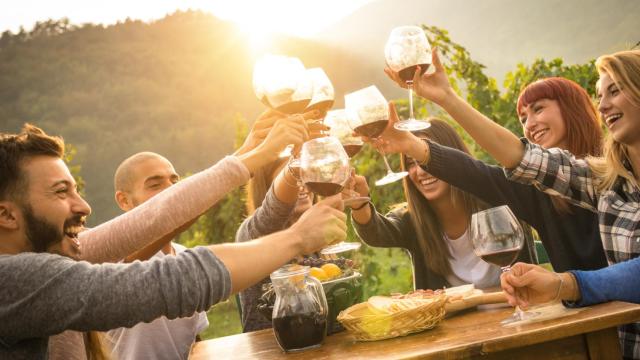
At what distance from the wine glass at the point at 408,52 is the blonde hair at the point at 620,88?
0.65m

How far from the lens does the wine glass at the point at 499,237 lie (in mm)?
1632

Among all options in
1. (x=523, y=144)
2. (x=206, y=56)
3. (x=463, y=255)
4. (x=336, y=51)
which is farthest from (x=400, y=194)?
(x=206, y=56)

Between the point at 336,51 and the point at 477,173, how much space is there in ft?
56.0

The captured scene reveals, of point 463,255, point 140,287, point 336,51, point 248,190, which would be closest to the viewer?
point 140,287

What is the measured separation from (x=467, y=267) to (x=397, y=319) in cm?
125

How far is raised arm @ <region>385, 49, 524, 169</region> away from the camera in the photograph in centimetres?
205

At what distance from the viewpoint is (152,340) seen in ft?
8.61

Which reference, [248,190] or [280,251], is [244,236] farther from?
Result: [280,251]

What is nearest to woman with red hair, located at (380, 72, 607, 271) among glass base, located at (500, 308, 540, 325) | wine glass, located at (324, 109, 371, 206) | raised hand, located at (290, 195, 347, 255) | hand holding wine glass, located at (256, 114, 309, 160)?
wine glass, located at (324, 109, 371, 206)

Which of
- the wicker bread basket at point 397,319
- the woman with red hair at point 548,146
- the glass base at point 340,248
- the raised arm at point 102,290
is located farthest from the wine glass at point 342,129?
the raised arm at point 102,290

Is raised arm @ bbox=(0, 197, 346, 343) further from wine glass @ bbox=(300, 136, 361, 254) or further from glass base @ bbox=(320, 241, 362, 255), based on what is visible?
glass base @ bbox=(320, 241, 362, 255)

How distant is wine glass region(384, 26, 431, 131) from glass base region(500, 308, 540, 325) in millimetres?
678

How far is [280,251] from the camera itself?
1381mm

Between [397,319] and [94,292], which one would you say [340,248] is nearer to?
[397,319]
